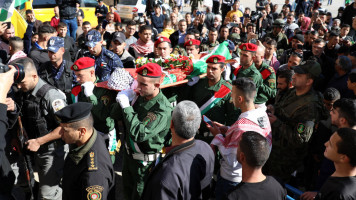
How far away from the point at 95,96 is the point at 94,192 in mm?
1817

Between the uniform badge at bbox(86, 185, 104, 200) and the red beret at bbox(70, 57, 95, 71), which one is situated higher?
the red beret at bbox(70, 57, 95, 71)

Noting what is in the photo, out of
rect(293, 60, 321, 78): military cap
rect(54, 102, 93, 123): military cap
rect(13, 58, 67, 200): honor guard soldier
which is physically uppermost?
A: rect(293, 60, 321, 78): military cap

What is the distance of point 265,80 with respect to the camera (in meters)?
5.11

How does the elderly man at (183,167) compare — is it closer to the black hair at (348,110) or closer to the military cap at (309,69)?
the black hair at (348,110)

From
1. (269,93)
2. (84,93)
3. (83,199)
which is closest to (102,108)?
(84,93)

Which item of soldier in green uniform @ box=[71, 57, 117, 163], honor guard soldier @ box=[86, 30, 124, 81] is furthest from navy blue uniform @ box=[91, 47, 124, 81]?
soldier in green uniform @ box=[71, 57, 117, 163]

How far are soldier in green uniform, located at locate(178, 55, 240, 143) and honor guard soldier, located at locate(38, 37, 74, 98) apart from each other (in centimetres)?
227

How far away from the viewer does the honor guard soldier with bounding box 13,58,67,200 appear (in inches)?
138

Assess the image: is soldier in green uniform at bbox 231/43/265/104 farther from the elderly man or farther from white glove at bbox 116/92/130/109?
the elderly man

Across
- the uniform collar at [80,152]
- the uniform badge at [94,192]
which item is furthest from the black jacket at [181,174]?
the uniform collar at [80,152]

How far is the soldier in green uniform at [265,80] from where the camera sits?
15.7ft

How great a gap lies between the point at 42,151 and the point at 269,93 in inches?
131

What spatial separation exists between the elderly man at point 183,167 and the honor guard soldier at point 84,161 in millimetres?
362

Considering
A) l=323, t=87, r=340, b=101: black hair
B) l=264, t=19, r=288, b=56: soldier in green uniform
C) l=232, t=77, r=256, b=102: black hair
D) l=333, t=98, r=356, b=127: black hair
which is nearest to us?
l=333, t=98, r=356, b=127: black hair
